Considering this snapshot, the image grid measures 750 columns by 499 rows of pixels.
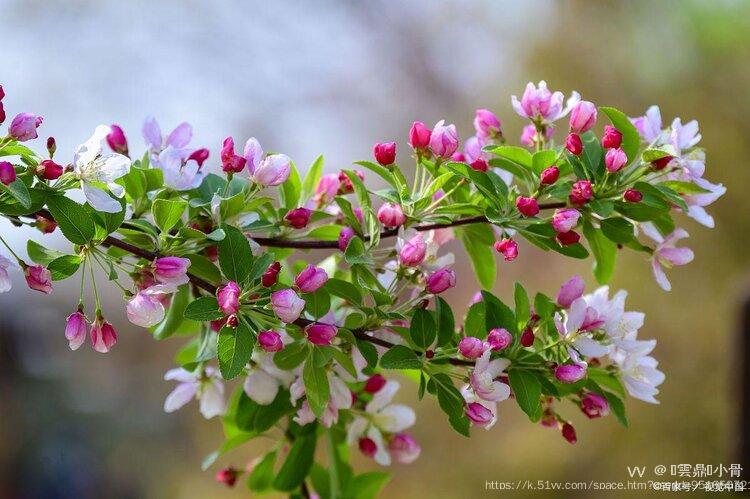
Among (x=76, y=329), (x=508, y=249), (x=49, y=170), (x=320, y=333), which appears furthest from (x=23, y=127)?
(x=508, y=249)

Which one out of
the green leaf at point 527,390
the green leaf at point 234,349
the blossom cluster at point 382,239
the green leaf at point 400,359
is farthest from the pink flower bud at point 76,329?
the green leaf at point 527,390

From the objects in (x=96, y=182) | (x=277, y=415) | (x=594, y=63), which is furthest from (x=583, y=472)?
(x=96, y=182)

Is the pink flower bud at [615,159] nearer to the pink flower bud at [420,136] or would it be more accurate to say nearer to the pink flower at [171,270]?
the pink flower bud at [420,136]

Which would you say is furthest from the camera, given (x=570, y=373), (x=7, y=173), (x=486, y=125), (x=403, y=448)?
(x=403, y=448)

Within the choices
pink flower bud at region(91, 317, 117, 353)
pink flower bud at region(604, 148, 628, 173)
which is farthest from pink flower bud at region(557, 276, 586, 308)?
pink flower bud at region(91, 317, 117, 353)

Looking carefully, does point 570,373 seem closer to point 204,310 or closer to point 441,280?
point 441,280
